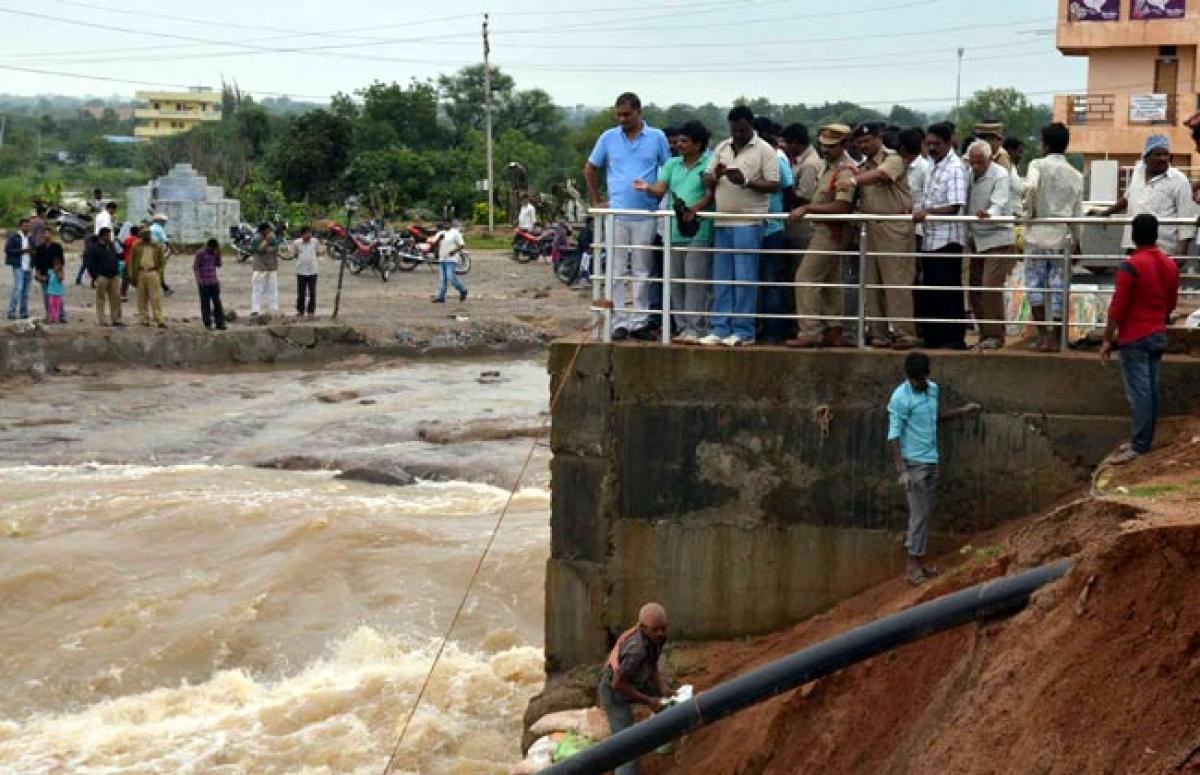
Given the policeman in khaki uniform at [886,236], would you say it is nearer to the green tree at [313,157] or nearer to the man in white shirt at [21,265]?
the man in white shirt at [21,265]

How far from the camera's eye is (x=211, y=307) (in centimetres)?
2697

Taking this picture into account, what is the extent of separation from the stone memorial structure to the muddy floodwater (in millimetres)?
16967

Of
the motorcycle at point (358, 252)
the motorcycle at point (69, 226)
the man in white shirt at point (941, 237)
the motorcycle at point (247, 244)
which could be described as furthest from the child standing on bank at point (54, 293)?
the man in white shirt at point (941, 237)

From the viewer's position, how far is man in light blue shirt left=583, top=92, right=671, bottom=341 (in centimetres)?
1146

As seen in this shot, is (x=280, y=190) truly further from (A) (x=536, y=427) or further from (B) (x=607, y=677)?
(B) (x=607, y=677)

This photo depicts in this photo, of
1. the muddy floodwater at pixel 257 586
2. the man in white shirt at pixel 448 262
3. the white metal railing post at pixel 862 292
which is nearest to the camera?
the white metal railing post at pixel 862 292

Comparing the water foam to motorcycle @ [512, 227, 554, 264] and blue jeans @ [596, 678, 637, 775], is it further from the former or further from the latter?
motorcycle @ [512, 227, 554, 264]

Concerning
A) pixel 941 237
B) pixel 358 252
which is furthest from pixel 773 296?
pixel 358 252

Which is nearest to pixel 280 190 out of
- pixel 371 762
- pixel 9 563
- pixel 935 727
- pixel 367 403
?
pixel 367 403

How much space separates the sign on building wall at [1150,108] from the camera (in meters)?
37.0

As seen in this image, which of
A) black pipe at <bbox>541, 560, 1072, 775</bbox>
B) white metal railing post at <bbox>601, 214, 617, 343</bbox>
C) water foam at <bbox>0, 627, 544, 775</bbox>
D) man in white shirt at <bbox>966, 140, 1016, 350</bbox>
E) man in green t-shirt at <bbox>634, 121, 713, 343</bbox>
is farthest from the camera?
water foam at <bbox>0, 627, 544, 775</bbox>

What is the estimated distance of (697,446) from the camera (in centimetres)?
1049

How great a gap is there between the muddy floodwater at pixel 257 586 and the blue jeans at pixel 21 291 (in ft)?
12.0

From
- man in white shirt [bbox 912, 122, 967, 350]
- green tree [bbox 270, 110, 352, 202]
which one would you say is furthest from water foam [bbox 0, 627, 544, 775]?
green tree [bbox 270, 110, 352, 202]
